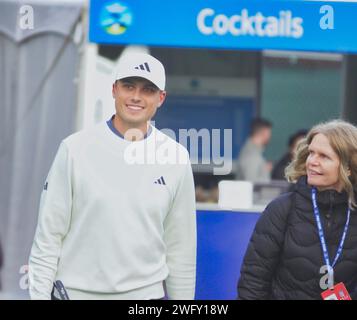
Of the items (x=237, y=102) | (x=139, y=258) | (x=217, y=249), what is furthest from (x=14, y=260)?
(x=237, y=102)

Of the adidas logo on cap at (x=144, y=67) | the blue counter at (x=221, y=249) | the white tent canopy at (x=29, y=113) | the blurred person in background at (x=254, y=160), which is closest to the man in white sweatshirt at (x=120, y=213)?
the adidas logo on cap at (x=144, y=67)

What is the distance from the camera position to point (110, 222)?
125 inches

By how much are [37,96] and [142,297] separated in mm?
1886

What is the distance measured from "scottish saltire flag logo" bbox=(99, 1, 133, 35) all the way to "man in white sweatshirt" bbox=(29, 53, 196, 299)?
0.55m

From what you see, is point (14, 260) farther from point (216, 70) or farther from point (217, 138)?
point (216, 70)

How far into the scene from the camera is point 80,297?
10.5 ft

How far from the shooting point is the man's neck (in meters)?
3.29

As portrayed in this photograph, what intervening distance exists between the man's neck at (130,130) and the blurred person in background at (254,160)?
10.3ft

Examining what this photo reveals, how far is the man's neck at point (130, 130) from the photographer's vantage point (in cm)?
329

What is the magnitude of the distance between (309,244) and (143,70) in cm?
97
